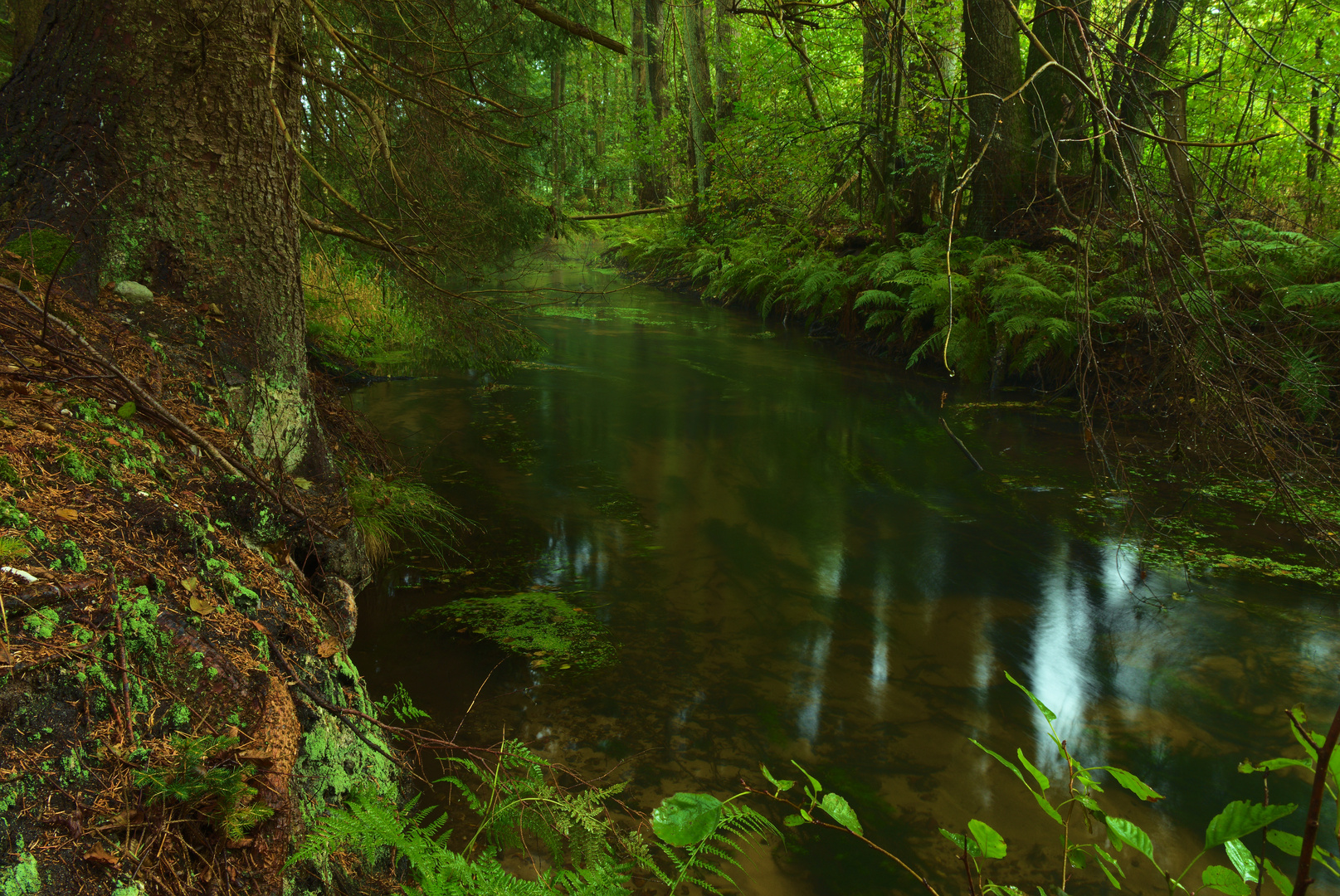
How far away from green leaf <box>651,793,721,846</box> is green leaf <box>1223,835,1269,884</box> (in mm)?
744

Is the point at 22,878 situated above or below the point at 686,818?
below

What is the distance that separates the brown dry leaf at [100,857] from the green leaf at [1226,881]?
1913 mm

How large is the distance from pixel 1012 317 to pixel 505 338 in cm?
622

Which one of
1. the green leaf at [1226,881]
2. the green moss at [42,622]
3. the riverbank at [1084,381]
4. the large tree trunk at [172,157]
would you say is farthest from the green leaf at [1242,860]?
the large tree trunk at [172,157]

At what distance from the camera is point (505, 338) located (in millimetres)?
6164

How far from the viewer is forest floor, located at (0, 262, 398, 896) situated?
160 cm

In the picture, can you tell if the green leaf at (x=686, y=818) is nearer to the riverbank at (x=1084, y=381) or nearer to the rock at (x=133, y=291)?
the riverbank at (x=1084, y=381)

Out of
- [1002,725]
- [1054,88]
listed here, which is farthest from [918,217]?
[1002,725]

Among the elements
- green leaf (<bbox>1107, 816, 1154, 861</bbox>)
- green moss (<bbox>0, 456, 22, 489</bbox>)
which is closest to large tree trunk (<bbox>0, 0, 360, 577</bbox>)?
green moss (<bbox>0, 456, 22, 489</bbox>)

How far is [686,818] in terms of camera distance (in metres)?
1.24

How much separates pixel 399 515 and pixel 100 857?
392 centimetres

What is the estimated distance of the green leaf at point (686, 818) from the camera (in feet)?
3.97

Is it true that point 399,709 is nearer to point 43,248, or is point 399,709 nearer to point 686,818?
point 43,248

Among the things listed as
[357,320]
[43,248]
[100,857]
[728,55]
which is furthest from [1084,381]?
[728,55]
